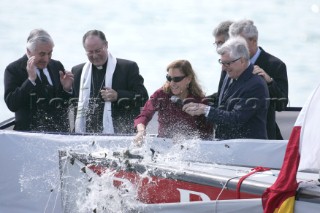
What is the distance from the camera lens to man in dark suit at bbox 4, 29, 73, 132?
6625 mm

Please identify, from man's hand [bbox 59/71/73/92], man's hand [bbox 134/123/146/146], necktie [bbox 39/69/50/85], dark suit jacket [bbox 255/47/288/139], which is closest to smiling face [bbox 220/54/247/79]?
dark suit jacket [bbox 255/47/288/139]

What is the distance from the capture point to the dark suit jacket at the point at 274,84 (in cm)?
606

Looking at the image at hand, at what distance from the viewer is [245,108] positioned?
18.4 feet

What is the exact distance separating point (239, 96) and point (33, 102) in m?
2.07

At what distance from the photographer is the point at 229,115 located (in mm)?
5633

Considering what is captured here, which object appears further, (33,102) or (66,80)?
(66,80)

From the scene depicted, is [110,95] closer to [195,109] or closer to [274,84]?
[195,109]

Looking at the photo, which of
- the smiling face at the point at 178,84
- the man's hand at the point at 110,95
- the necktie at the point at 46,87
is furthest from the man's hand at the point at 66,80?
the smiling face at the point at 178,84

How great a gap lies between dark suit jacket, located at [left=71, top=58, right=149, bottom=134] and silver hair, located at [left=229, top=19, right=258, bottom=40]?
1.07 m

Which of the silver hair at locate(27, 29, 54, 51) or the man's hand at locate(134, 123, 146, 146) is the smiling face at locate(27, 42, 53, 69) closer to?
the silver hair at locate(27, 29, 54, 51)

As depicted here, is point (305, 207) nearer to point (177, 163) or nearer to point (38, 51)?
point (177, 163)

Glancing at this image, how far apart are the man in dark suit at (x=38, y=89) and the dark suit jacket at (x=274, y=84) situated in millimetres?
1856

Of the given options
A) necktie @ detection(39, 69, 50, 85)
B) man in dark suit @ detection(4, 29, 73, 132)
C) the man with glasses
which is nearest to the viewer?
the man with glasses

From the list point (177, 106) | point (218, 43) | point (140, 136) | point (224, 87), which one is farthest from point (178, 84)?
point (218, 43)
